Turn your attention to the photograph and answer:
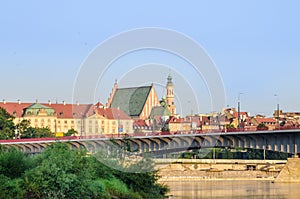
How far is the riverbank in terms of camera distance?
9925cm

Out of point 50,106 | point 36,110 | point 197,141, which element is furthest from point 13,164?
point 50,106

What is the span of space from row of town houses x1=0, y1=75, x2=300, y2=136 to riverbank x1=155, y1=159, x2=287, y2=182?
4857 mm

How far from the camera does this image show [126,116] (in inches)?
4471

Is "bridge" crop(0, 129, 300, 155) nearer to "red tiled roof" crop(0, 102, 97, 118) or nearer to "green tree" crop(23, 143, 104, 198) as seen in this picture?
"green tree" crop(23, 143, 104, 198)

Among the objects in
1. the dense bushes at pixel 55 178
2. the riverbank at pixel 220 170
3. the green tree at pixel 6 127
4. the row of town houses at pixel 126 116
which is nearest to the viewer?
the dense bushes at pixel 55 178

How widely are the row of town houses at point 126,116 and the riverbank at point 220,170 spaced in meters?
4.86

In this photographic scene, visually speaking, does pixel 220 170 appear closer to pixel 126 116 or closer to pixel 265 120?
pixel 126 116

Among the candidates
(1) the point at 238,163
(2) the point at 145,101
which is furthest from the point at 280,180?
(2) the point at 145,101

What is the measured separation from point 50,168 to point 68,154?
2.75 m

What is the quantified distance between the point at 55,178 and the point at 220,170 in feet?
215

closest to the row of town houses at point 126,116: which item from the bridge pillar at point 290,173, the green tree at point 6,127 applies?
the bridge pillar at point 290,173

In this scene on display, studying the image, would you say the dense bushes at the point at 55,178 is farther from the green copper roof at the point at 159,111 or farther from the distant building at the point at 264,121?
the distant building at the point at 264,121

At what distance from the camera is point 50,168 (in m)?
39.3

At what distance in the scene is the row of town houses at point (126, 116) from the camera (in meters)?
104
